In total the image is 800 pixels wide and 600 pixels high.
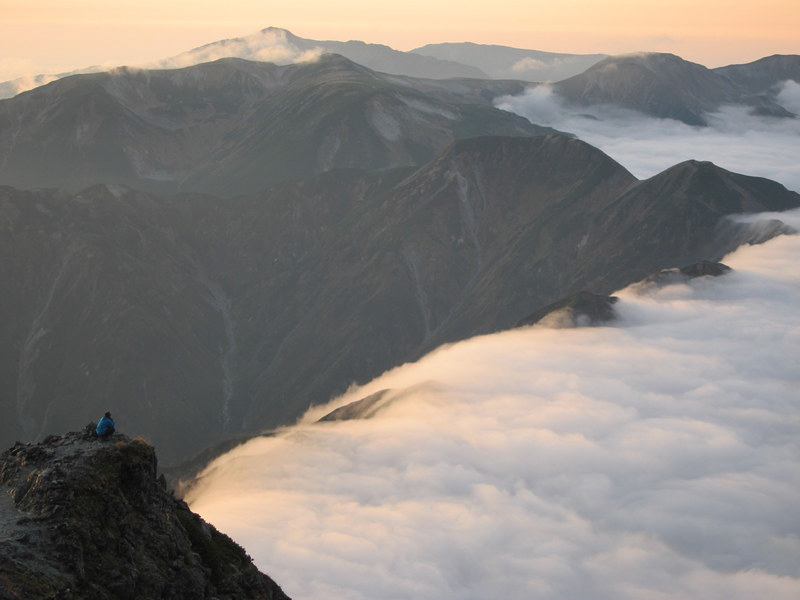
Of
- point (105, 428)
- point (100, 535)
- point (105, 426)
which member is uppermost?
point (105, 426)

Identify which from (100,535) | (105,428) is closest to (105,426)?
(105,428)

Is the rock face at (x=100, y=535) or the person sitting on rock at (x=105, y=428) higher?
the person sitting on rock at (x=105, y=428)

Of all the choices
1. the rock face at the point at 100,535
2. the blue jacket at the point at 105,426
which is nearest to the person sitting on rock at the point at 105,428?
the blue jacket at the point at 105,426

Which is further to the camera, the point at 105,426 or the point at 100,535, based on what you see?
the point at 105,426

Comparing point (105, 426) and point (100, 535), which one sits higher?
point (105, 426)

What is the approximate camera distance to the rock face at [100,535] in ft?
155

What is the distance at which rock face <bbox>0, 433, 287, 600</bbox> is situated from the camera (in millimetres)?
47156

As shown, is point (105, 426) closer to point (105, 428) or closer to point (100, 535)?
point (105, 428)

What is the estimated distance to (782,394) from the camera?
195 m

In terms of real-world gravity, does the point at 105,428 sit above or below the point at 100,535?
above

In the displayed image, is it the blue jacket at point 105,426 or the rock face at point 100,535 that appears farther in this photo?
the blue jacket at point 105,426

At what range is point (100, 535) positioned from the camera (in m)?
51.4

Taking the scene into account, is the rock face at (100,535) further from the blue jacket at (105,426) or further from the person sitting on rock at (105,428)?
the blue jacket at (105,426)

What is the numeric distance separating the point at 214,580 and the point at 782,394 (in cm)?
16207
